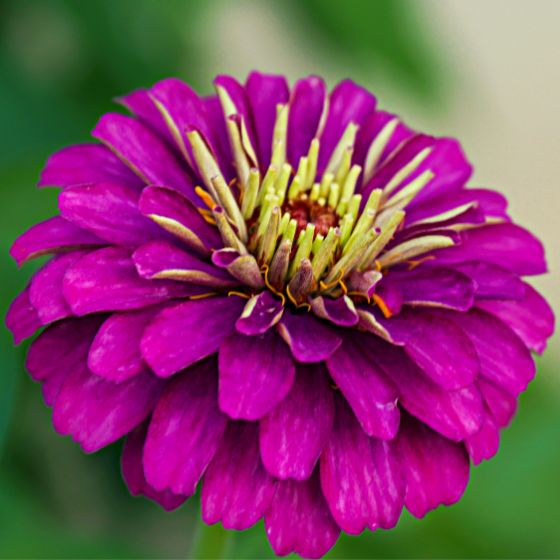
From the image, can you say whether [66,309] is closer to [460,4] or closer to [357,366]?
[357,366]

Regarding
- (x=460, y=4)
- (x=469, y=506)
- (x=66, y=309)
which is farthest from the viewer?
(x=460, y=4)

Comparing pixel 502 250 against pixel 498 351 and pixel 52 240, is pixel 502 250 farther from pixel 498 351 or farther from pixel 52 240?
pixel 52 240

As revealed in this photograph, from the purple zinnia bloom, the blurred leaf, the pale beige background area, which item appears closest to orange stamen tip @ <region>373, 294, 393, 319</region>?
the purple zinnia bloom

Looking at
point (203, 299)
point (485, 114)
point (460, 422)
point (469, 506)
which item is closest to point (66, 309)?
point (203, 299)

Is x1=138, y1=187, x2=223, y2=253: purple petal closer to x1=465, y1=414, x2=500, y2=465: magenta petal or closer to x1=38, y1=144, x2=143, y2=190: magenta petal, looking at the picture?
x1=38, y1=144, x2=143, y2=190: magenta petal

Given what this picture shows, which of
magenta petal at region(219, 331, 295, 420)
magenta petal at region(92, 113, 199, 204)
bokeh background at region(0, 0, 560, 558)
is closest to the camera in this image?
magenta petal at region(219, 331, 295, 420)
